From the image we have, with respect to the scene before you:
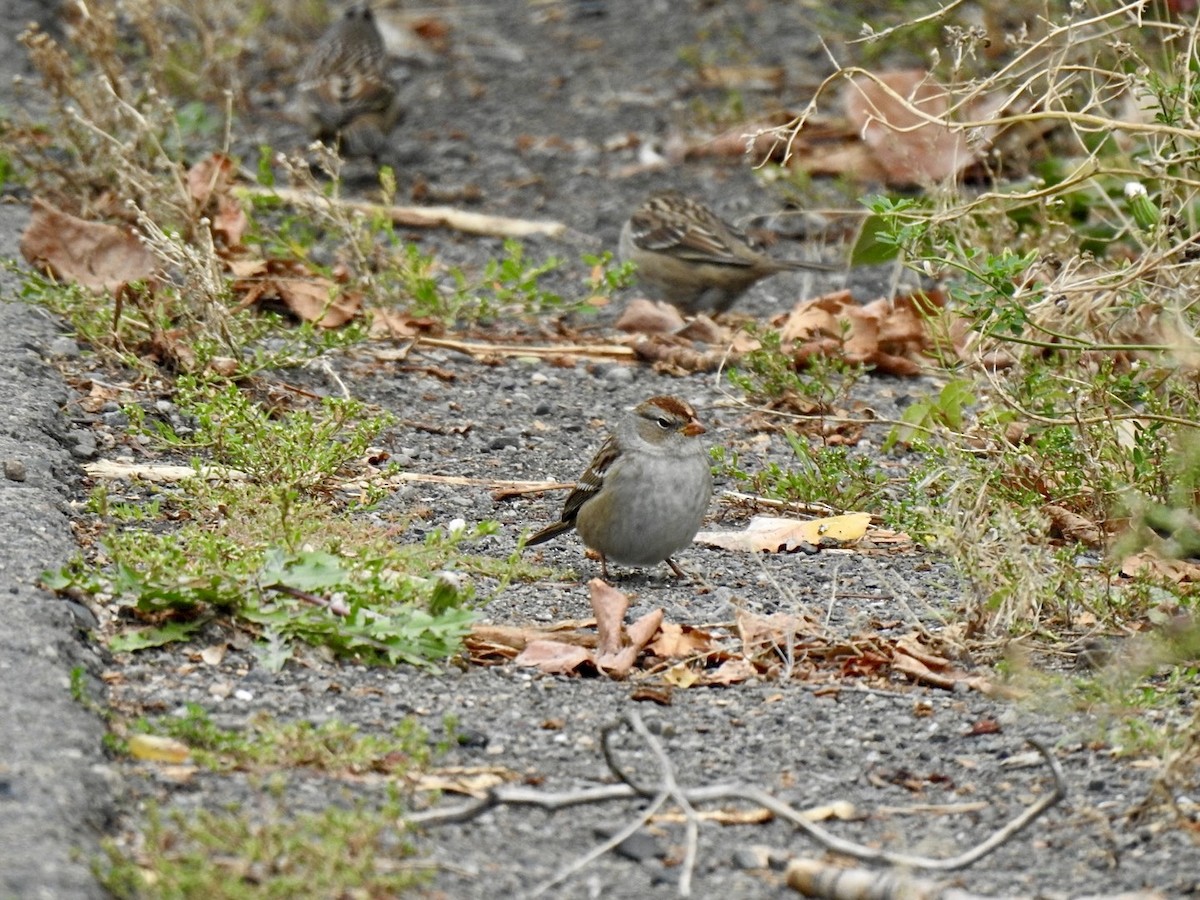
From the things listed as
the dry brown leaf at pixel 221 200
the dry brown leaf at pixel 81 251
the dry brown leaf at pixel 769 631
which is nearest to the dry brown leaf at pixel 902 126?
the dry brown leaf at pixel 221 200

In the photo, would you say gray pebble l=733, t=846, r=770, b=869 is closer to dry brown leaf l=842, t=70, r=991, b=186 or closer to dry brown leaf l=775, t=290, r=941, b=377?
dry brown leaf l=775, t=290, r=941, b=377

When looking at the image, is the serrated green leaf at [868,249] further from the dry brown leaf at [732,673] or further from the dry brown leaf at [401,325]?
the dry brown leaf at [732,673]

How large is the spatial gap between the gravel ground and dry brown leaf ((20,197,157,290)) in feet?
1.29

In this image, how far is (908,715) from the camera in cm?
439

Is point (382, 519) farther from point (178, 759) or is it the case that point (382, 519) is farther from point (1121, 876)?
point (1121, 876)

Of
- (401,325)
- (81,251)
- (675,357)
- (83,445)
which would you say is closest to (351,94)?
(401,325)

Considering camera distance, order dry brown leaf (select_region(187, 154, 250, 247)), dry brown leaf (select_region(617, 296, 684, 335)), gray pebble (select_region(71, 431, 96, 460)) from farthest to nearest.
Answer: dry brown leaf (select_region(617, 296, 684, 335)) → dry brown leaf (select_region(187, 154, 250, 247)) → gray pebble (select_region(71, 431, 96, 460))

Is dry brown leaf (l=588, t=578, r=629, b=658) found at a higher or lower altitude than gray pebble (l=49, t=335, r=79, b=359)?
lower

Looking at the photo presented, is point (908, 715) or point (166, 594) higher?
point (166, 594)

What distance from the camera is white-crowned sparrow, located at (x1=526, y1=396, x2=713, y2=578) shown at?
18.1ft

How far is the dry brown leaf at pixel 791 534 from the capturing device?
5.74 m

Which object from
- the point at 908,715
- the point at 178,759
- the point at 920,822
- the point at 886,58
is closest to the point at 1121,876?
the point at 920,822

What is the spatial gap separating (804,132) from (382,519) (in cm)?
605

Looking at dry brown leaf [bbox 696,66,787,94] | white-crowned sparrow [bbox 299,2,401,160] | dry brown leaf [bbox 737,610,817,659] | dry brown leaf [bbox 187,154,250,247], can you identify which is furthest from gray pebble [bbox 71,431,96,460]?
dry brown leaf [bbox 696,66,787,94]
